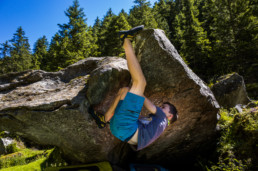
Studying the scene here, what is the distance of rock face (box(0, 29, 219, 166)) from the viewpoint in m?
3.73

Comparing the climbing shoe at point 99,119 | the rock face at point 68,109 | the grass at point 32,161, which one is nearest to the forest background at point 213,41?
the grass at point 32,161

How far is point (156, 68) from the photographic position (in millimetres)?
3893

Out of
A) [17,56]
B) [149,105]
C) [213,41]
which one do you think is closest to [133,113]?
[149,105]

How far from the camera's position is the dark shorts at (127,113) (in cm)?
294

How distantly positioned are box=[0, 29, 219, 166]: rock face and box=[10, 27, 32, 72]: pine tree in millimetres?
34803

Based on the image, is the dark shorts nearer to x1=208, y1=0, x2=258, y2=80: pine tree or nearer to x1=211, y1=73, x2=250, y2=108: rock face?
x1=211, y1=73, x2=250, y2=108: rock face

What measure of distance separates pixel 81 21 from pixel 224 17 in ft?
57.9

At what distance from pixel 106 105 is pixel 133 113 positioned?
3.67ft

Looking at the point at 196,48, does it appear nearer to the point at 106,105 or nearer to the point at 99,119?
the point at 106,105

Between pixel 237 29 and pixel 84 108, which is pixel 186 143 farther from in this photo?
→ pixel 237 29

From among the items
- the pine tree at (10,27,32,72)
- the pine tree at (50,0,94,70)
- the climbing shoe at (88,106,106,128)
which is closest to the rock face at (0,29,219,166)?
the climbing shoe at (88,106,106,128)

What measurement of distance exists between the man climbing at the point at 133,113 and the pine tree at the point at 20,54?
121 feet

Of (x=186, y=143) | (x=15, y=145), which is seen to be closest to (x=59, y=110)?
(x=186, y=143)

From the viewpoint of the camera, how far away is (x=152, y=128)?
10.5 feet
